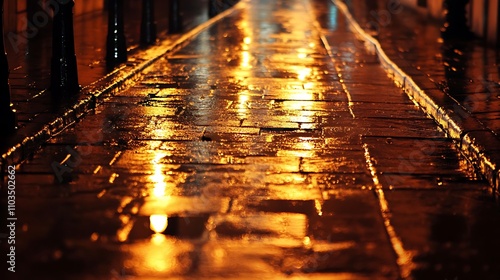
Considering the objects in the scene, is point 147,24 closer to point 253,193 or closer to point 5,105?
point 5,105

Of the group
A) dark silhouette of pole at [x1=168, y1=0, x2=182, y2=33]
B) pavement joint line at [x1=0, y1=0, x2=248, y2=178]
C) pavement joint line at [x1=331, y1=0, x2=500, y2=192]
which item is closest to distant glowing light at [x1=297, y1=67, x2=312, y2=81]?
pavement joint line at [x1=331, y1=0, x2=500, y2=192]

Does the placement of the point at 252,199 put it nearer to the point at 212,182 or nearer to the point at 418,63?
the point at 212,182

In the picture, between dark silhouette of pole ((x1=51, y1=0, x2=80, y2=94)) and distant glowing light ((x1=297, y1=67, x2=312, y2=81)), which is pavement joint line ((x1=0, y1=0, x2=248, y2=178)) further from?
distant glowing light ((x1=297, y1=67, x2=312, y2=81))

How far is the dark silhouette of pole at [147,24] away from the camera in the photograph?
749 inches

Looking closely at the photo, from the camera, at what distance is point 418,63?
1594 cm

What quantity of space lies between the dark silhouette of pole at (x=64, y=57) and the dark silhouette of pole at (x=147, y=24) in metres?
7.42

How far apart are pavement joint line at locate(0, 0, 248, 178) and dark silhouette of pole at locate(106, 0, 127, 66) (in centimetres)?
41

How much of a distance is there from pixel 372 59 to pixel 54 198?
11715 mm

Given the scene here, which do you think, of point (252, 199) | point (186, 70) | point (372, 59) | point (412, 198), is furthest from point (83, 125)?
point (372, 59)

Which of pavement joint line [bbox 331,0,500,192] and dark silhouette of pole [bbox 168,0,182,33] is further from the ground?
pavement joint line [bbox 331,0,500,192]

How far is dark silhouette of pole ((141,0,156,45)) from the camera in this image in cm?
1903

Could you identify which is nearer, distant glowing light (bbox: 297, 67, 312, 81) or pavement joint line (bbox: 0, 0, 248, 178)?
pavement joint line (bbox: 0, 0, 248, 178)

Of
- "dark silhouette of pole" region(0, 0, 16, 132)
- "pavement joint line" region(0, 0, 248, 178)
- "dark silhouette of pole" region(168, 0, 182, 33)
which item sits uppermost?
"dark silhouette of pole" region(0, 0, 16, 132)

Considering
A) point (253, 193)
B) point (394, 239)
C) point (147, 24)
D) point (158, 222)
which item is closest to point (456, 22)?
point (147, 24)
